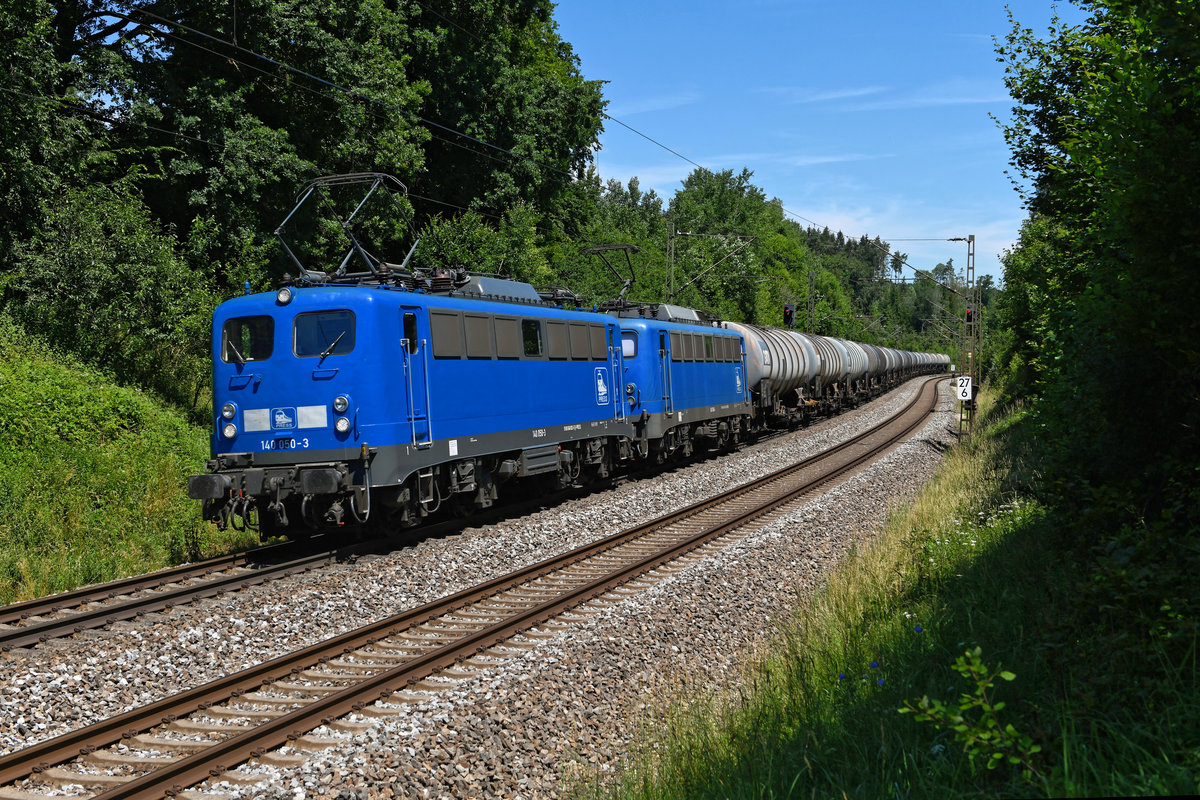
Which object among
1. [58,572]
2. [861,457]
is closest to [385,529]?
[58,572]

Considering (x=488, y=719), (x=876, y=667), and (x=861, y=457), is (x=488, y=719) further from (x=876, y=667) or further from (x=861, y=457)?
(x=861, y=457)

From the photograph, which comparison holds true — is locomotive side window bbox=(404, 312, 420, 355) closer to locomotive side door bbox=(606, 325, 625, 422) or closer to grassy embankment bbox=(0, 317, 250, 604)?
grassy embankment bbox=(0, 317, 250, 604)

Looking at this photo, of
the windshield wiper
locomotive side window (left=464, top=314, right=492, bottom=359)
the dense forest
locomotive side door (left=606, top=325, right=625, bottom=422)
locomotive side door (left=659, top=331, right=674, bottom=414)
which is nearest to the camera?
the windshield wiper

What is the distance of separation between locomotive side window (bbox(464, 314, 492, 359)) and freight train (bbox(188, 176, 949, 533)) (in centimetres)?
3

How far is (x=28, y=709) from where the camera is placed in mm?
6676

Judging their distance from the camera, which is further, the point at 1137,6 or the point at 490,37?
the point at 490,37

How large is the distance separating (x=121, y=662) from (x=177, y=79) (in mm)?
19439

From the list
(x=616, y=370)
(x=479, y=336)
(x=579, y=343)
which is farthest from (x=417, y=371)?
(x=616, y=370)

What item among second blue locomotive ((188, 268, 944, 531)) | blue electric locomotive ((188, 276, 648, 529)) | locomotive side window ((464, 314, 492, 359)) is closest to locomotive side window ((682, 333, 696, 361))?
second blue locomotive ((188, 268, 944, 531))

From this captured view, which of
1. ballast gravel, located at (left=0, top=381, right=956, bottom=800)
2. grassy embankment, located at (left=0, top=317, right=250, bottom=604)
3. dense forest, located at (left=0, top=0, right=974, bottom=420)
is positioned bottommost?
ballast gravel, located at (left=0, top=381, right=956, bottom=800)

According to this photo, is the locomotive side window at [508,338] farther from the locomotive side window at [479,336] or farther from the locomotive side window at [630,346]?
the locomotive side window at [630,346]

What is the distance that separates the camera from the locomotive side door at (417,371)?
12.1 metres

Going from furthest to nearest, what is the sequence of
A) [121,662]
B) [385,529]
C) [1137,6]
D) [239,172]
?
1. [239,172]
2. [385,529]
3. [121,662]
4. [1137,6]

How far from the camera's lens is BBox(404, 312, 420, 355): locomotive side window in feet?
40.1
